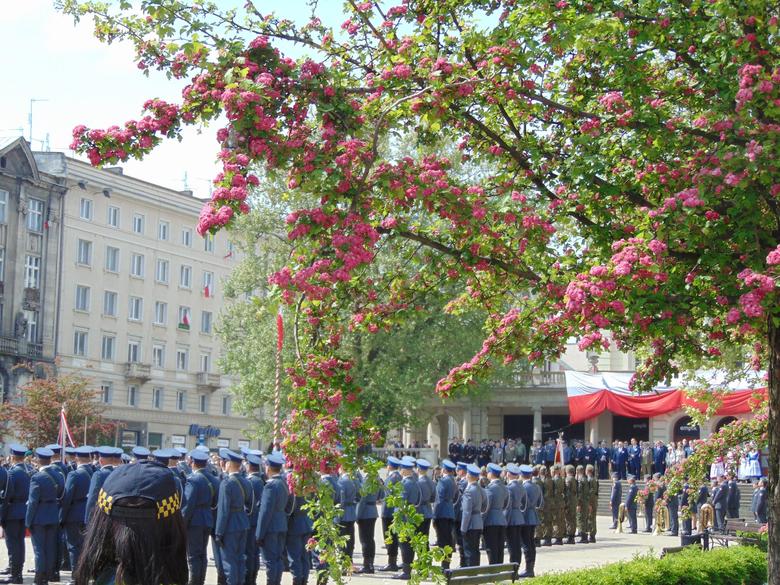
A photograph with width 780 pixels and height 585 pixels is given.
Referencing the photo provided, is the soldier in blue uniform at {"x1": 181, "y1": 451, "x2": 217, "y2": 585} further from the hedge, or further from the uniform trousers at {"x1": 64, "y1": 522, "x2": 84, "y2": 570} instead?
the hedge

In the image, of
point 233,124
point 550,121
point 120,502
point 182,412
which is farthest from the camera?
point 182,412

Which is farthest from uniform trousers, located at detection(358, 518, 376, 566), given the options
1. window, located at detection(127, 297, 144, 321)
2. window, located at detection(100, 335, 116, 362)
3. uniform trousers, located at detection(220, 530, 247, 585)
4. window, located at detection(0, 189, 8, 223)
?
window, located at detection(127, 297, 144, 321)

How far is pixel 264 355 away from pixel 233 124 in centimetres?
3587

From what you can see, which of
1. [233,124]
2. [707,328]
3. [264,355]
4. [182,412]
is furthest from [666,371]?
[182,412]

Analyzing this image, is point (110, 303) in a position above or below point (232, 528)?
above

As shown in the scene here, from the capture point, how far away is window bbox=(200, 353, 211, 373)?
71.9 m

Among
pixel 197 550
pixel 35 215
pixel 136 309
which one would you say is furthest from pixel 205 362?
pixel 197 550

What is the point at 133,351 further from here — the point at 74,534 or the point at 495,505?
the point at 74,534

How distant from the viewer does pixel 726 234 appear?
10680 millimetres

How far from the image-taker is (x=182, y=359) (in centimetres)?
7025

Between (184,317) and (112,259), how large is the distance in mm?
6793

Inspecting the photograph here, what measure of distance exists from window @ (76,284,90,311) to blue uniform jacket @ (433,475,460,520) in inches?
1730

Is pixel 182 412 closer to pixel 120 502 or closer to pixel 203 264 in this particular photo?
pixel 203 264

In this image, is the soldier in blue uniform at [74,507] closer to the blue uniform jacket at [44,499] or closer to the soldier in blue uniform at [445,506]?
the blue uniform jacket at [44,499]
